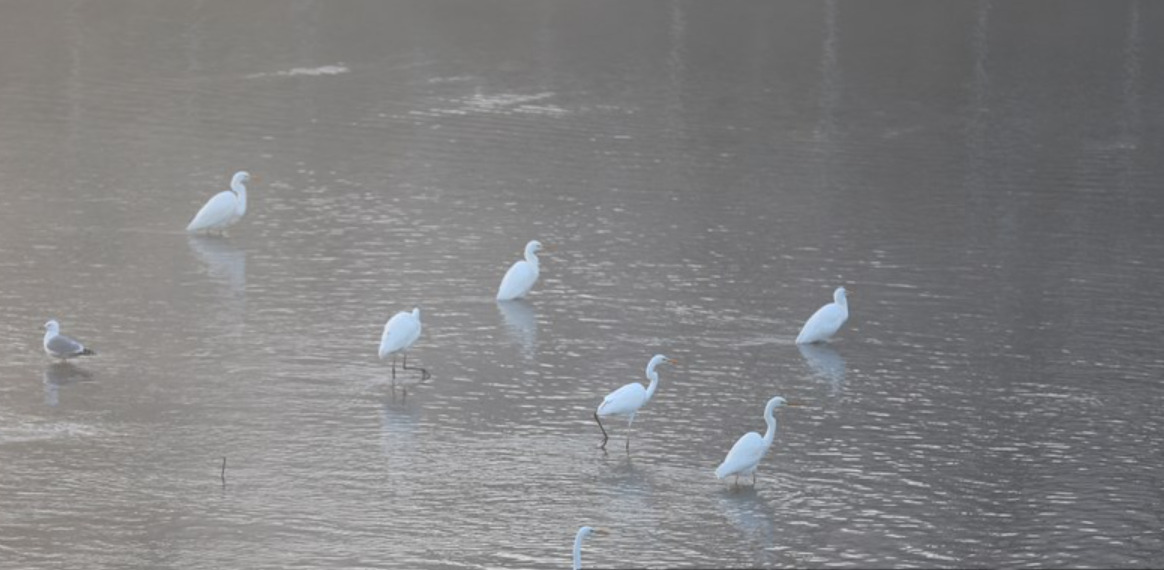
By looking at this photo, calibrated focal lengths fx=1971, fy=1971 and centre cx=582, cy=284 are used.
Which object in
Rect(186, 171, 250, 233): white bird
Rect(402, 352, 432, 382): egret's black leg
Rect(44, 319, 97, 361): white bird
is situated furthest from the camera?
Rect(186, 171, 250, 233): white bird

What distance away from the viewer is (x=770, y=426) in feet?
63.1

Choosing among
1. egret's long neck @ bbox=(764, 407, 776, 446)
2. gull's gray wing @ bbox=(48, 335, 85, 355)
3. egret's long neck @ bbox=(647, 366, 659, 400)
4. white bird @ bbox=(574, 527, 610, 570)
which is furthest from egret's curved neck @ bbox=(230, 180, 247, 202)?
white bird @ bbox=(574, 527, 610, 570)

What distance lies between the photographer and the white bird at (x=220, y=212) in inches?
1156

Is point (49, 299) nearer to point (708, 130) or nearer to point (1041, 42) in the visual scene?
point (708, 130)

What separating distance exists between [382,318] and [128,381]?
12.3ft

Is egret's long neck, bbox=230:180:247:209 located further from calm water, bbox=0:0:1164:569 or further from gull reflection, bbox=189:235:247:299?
gull reflection, bbox=189:235:247:299

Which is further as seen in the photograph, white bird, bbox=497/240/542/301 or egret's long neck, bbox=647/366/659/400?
white bird, bbox=497/240/542/301

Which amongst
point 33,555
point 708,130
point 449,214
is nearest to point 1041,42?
point 708,130

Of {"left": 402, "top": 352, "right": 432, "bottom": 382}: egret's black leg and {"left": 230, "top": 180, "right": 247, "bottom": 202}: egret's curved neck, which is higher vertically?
{"left": 230, "top": 180, "right": 247, "bottom": 202}: egret's curved neck

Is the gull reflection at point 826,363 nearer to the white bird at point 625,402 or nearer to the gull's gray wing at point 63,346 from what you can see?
the white bird at point 625,402

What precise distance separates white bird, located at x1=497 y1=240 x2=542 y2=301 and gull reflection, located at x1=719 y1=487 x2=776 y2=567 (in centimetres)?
760

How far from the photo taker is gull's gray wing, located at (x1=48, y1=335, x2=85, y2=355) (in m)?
22.1

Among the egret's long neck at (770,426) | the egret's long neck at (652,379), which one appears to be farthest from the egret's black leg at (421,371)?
the egret's long neck at (770,426)

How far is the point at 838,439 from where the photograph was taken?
2020 cm
